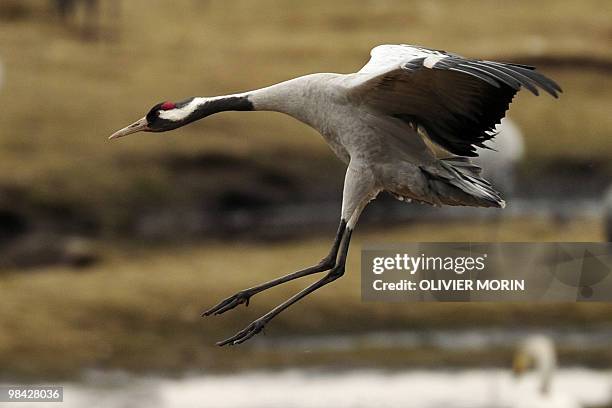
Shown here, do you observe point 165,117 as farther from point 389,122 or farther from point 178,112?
point 389,122

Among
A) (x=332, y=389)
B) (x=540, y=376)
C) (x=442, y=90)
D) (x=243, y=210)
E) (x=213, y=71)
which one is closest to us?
Answer: (x=442, y=90)

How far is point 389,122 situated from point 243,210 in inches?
484

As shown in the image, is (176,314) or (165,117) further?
(176,314)

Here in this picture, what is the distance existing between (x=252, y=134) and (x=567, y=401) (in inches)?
303

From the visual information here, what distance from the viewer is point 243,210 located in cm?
1786

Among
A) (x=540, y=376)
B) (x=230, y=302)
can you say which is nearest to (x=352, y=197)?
(x=230, y=302)

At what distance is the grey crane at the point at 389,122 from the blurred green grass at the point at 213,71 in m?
11.5

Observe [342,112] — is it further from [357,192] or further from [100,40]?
[100,40]

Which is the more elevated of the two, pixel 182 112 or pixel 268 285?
pixel 182 112

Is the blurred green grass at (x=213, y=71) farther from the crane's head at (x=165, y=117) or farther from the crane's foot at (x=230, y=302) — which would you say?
the crane's foot at (x=230, y=302)

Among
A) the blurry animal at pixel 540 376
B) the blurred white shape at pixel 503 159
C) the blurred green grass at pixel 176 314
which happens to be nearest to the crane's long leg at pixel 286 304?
the blurry animal at pixel 540 376

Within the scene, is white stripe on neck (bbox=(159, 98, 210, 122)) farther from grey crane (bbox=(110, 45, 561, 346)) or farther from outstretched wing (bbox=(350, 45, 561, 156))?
outstretched wing (bbox=(350, 45, 561, 156))

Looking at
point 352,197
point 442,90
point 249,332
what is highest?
point 442,90

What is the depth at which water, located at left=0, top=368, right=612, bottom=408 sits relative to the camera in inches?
496
